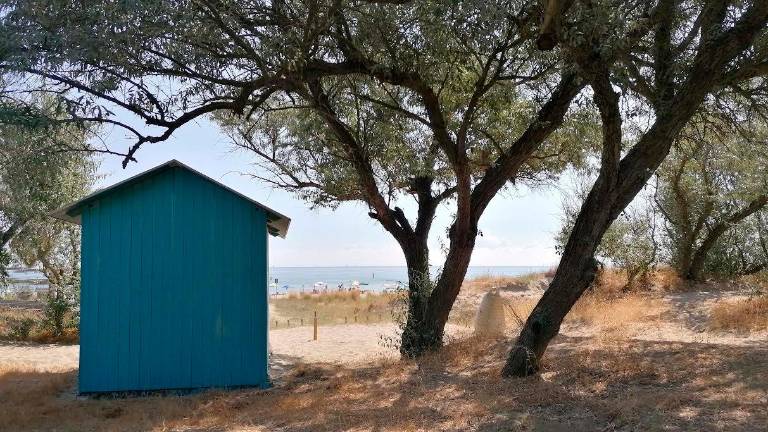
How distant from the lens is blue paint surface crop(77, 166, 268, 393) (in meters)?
11.1

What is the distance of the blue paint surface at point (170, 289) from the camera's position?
11.1 m

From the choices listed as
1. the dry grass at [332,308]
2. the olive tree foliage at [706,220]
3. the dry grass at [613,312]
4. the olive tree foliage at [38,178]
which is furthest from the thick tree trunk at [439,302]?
the dry grass at [332,308]

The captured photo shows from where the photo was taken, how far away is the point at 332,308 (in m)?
31.6

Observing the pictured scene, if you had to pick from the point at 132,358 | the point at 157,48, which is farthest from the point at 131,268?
the point at 157,48

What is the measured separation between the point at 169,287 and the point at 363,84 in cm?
537

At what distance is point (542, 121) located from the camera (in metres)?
10.8

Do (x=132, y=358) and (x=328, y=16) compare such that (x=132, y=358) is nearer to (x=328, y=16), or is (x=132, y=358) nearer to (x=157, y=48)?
(x=157, y=48)

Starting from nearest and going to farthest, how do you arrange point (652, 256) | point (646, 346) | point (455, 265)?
1. point (646, 346)
2. point (455, 265)
3. point (652, 256)

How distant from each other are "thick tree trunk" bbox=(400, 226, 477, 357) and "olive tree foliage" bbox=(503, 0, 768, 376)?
310 centimetres

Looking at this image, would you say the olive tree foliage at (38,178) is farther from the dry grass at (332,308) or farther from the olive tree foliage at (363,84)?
the dry grass at (332,308)

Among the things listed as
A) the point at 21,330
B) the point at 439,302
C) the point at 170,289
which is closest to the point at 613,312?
the point at 439,302

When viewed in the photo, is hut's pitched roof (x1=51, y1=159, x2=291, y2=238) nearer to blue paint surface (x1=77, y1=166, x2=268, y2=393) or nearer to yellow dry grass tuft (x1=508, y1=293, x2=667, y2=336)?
blue paint surface (x1=77, y1=166, x2=268, y2=393)

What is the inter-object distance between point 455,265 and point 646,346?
344 centimetres

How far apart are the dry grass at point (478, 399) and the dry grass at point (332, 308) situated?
12213mm
